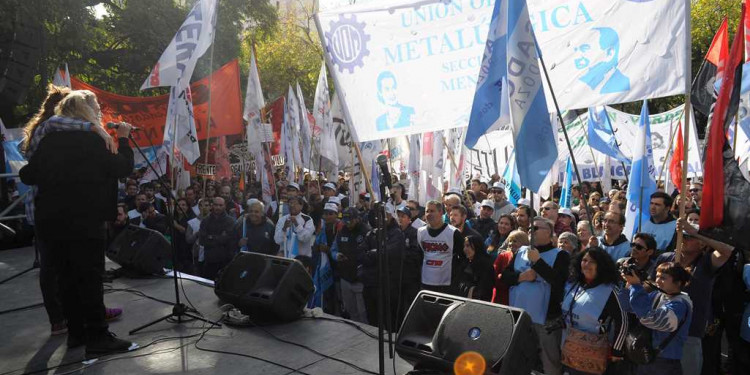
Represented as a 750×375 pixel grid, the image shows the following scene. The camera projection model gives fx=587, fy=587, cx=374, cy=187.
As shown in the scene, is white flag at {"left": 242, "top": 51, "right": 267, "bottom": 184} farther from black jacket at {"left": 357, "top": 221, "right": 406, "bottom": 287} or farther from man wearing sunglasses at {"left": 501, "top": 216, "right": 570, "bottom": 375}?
man wearing sunglasses at {"left": 501, "top": 216, "right": 570, "bottom": 375}

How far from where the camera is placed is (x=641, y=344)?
3957 mm

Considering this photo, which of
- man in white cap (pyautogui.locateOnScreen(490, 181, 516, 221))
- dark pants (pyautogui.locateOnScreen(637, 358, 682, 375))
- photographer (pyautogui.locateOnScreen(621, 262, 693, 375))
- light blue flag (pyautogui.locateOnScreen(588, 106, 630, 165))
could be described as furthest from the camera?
light blue flag (pyautogui.locateOnScreen(588, 106, 630, 165))

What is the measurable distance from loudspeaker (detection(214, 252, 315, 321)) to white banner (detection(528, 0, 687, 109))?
296 cm

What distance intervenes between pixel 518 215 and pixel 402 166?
481 inches

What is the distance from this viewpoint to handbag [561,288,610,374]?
4.09 metres

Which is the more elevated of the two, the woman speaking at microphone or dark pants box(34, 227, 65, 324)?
the woman speaking at microphone

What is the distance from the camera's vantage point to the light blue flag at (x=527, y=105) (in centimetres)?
450

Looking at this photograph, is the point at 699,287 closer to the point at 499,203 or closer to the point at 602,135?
the point at 499,203

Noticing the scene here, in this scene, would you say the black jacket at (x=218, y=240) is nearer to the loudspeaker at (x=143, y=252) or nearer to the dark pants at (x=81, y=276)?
the loudspeaker at (x=143, y=252)

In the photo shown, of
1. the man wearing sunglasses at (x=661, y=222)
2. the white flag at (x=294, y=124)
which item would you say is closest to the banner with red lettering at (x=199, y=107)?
the white flag at (x=294, y=124)

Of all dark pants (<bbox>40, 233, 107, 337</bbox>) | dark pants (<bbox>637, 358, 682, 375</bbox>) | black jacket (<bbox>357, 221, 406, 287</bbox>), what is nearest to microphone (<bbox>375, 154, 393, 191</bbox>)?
dark pants (<bbox>40, 233, 107, 337</bbox>)

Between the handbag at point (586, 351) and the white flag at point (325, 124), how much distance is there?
8.80 m

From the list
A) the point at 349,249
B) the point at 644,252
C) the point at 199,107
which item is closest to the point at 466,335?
the point at 644,252

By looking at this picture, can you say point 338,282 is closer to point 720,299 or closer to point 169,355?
point 169,355
